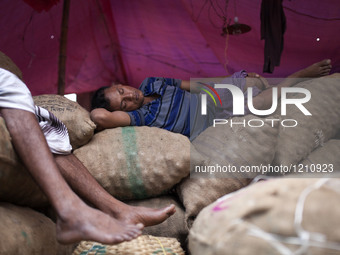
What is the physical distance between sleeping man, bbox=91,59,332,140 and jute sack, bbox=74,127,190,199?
22 cm

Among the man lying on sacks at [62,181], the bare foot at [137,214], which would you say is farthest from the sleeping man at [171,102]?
the bare foot at [137,214]

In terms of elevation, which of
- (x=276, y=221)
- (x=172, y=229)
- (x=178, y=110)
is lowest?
(x=172, y=229)

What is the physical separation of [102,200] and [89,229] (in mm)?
247

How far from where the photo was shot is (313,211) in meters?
0.55

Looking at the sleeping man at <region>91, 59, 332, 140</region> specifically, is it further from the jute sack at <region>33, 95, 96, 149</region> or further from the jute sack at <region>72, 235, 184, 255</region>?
the jute sack at <region>72, 235, 184, 255</region>

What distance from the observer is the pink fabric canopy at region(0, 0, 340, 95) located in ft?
7.93

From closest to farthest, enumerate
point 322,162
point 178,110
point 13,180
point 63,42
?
point 13,180, point 322,162, point 178,110, point 63,42

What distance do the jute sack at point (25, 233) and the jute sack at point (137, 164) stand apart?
295mm

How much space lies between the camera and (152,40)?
281 cm

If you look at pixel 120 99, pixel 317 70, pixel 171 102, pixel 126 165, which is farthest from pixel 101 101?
pixel 317 70

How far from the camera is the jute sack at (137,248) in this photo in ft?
3.07

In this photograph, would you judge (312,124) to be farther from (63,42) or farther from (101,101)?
(63,42)

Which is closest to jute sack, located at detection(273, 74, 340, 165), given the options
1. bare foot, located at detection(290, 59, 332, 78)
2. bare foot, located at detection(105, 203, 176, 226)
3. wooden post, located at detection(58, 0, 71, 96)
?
bare foot, located at detection(290, 59, 332, 78)

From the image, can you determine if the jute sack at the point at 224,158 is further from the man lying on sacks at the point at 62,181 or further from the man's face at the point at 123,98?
the man's face at the point at 123,98
